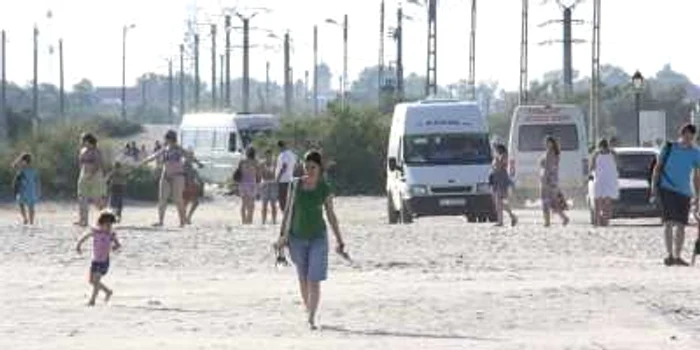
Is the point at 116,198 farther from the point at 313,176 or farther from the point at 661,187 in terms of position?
the point at 313,176

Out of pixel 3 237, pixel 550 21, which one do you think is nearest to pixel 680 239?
pixel 3 237

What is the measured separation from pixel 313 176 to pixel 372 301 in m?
2.34

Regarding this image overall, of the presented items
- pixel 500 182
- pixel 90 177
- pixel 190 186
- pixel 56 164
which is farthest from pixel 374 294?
pixel 56 164

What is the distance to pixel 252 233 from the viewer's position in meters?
31.2

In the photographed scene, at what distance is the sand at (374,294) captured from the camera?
15.8 meters

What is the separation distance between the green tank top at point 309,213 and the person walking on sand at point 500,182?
57.2 feet

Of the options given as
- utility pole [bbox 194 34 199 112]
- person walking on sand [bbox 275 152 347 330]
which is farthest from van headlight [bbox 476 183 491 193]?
utility pole [bbox 194 34 199 112]

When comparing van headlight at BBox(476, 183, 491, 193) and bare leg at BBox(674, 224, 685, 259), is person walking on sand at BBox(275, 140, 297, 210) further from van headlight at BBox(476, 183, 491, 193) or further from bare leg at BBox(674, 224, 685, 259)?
bare leg at BBox(674, 224, 685, 259)

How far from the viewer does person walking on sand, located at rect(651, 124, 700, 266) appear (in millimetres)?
22641

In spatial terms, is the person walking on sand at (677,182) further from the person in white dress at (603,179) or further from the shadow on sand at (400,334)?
the person in white dress at (603,179)

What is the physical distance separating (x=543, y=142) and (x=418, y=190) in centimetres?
782

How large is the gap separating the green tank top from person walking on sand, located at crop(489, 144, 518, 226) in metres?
17.4

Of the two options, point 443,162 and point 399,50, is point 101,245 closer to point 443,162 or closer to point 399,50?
point 443,162

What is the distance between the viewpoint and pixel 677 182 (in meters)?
22.7
